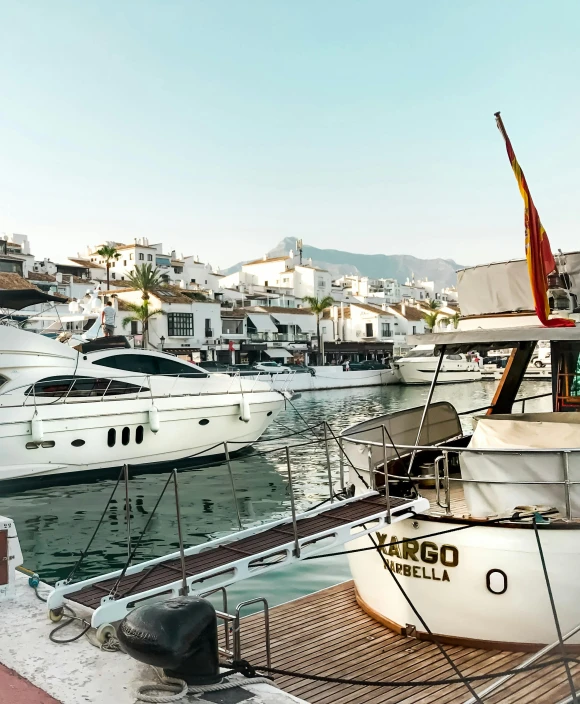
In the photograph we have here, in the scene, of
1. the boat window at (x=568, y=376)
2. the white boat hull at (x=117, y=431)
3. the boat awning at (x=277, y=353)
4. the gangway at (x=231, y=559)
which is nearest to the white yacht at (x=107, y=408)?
the white boat hull at (x=117, y=431)

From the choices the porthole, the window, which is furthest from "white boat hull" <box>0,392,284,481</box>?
the porthole

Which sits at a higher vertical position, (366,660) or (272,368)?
(272,368)

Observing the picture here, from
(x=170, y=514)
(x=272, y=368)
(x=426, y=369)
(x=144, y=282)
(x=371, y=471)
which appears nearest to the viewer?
(x=371, y=471)

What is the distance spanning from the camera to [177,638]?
475 cm

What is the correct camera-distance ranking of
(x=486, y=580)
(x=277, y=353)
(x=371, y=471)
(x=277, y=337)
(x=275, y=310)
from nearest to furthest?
(x=486, y=580) → (x=371, y=471) → (x=277, y=353) → (x=277, y=337) → (x=275, y=310)

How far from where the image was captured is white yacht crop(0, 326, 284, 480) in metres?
18.9

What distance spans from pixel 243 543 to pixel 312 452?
1928 centimetres

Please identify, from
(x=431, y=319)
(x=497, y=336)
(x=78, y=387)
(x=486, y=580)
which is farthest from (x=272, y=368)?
(x=486, y=580)

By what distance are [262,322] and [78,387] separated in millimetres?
60480

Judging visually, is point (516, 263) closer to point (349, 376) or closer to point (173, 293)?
point (349, 376)

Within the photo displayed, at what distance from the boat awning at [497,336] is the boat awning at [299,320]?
75.6 metres

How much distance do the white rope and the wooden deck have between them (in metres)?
1.79

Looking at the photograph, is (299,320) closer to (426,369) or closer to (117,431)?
(426,369)

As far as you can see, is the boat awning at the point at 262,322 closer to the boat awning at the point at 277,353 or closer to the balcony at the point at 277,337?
the balcony at the point at 277,337
